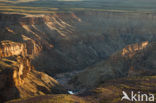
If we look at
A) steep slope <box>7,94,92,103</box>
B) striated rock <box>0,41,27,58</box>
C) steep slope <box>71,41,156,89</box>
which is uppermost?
striated rock <box>0,41,27,58</box>

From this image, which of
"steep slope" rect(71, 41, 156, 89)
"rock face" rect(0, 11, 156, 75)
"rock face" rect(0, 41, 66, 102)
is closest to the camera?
"rock face" rect(0, 41, 66, 102)

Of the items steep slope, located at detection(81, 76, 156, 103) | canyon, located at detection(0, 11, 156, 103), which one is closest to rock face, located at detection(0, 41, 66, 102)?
canyon, located at detection(0, 11, 156, 103)

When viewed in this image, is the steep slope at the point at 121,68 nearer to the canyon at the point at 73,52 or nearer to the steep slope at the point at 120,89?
the canyon at the point at 73,52

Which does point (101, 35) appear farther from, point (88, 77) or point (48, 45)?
point (88, 77)

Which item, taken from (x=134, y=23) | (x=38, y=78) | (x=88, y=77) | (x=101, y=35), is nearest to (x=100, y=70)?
(x=88, y=77)

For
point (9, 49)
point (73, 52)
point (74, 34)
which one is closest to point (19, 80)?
point (9, 49)

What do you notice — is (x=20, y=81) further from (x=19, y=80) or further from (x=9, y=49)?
(x=9, y=49)

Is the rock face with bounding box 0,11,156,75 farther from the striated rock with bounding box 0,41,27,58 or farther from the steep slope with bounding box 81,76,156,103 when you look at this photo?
the steep slope with bounding box 81,76,156,103

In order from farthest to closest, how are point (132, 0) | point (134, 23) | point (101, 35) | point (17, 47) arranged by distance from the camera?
point (132, 0) < point (134, 23) < point (101, 35) < point (17, 47)
